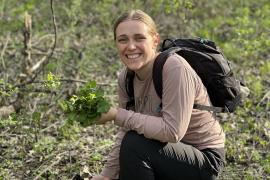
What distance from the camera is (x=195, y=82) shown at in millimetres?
3303

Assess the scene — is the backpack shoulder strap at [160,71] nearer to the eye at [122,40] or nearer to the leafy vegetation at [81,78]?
the eye at [122,40]

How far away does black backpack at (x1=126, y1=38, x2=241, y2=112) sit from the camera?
3.46 m

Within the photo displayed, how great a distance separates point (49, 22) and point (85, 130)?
4201mm

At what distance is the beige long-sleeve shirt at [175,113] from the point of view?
3.19 metres

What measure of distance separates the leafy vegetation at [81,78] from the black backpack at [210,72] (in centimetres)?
89

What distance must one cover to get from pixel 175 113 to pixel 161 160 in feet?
1.19

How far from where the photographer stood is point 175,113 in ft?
10.5

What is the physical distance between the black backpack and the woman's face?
98 mm

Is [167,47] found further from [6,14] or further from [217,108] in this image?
[6,14]

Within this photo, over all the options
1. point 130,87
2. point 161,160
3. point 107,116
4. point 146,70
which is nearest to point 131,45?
point 146,70

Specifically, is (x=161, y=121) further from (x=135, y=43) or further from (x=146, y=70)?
(x=135, y=43)

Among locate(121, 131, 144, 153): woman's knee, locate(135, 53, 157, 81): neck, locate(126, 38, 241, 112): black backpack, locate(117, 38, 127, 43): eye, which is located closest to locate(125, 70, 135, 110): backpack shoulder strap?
locate(126, 38, 241, 112): black backpack

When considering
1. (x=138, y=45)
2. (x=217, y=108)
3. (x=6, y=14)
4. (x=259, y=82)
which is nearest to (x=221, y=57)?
(x=217, y=108)

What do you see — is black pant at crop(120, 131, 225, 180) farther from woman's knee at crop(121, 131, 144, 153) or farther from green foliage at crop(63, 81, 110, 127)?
green foliage at crop(63, 81, 110, 127)
